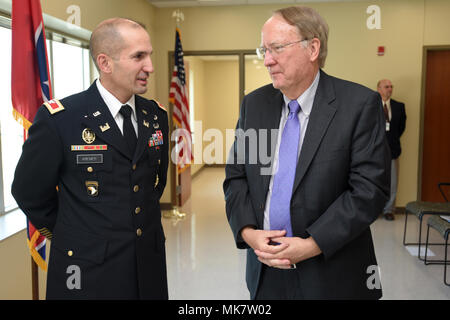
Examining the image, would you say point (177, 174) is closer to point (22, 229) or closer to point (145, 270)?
point (22, 229)

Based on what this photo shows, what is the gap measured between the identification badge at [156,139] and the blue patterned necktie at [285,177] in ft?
1.78

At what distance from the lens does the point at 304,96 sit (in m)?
1.65

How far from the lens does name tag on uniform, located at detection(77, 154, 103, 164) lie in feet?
5.37

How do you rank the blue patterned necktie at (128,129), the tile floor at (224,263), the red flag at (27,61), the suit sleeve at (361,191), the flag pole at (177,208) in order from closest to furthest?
1. the suit sleeve at (361,191)
2. the blue patterned necktie at (128,129)
3. the red flag at (27,61)
4. the tile floor at (224,263)
5. the flag pole at (177,208)

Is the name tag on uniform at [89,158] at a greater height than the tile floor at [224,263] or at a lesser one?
greater

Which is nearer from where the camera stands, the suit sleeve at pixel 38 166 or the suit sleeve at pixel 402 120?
the suit sleeve at pixel 38 166

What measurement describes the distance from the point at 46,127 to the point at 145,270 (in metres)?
0.69

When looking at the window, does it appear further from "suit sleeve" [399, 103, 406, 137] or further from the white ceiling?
"suit sleeve" [399, 103, 406, 137]

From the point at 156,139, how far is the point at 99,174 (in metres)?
0.31

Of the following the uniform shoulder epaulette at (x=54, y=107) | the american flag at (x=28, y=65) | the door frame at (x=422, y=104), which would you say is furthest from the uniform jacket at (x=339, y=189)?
the door frame at (x=422, y=104)

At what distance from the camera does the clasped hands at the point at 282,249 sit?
1.51m

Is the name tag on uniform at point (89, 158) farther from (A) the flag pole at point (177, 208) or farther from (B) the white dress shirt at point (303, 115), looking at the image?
(A) the flag pole at point (177, 208)

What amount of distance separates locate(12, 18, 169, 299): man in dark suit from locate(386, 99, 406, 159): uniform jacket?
5.14 metres

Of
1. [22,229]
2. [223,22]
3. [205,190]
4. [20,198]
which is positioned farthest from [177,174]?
[20,198]
